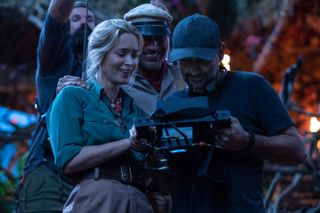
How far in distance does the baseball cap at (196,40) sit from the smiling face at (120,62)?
1.10 ft

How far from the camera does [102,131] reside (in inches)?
165

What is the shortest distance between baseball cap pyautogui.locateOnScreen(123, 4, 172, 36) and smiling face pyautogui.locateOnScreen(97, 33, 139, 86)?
67 cm

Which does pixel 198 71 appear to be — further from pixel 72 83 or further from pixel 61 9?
pixel 61 9

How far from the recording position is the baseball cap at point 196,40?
3920mm

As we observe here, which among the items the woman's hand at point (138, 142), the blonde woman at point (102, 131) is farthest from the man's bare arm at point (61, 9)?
the woman's hand at point (138, 142)

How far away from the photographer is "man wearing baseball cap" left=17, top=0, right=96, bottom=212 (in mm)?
5027

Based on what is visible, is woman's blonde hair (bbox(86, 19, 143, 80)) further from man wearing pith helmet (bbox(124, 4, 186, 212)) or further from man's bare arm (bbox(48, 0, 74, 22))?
man's bare arm (bbox(48, 0, 74, 22))

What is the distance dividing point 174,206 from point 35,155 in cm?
148

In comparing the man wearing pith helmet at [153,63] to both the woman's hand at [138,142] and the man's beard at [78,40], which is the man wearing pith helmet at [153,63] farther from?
the woman's hand at [138,142]

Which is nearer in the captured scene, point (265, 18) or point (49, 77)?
point (49, 77)

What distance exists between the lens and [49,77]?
5180 millimetres

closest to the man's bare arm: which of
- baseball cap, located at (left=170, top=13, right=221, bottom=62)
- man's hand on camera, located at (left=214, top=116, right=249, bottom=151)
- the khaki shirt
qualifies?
the khaki shirt

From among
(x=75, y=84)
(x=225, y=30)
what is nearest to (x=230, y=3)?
(x=225, y=30)

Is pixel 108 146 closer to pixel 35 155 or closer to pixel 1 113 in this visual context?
pixel 35 155
